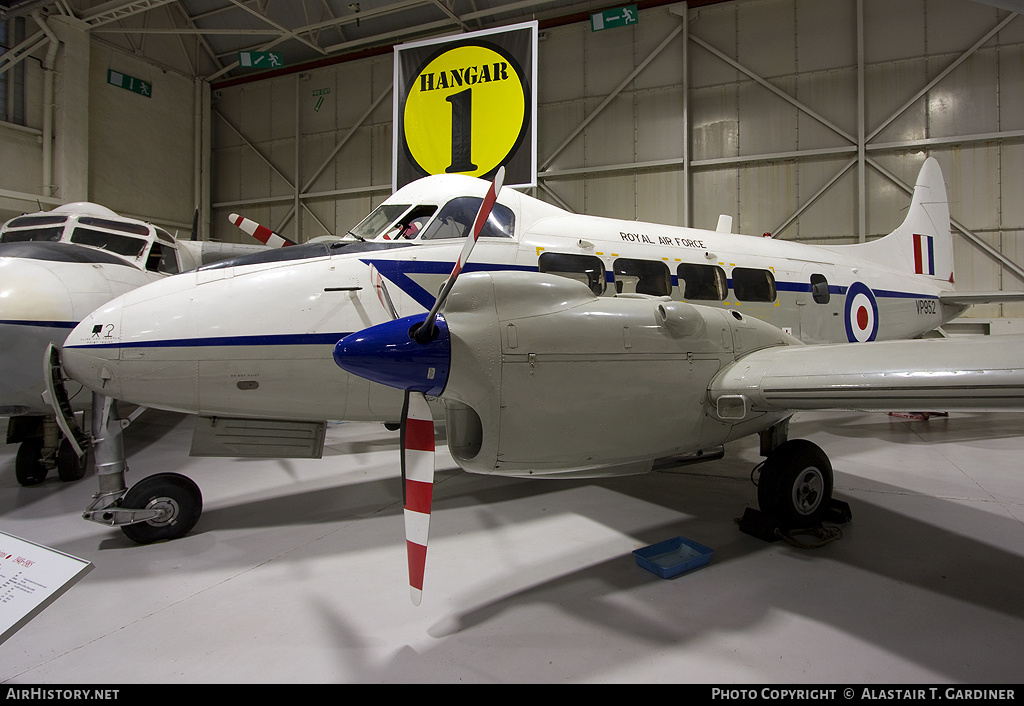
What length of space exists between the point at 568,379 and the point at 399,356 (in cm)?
110

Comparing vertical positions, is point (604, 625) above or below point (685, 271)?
below

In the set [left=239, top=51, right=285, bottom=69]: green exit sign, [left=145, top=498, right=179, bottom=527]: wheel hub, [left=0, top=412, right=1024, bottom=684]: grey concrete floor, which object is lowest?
[left=0, top=412, right=1024, bottom=684]: grey concrete floor

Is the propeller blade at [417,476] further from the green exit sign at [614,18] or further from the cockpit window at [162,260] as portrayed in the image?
the green exit sign at [614,18]

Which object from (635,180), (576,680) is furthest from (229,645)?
(635,180)

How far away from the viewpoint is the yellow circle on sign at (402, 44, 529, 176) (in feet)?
38.6

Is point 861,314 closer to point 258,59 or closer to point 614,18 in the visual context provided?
point 614,18

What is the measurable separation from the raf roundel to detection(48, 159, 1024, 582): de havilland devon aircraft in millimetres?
Result: 2797

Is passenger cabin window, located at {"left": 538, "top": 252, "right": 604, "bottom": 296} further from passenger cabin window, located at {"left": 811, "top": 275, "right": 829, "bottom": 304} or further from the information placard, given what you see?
the information placard

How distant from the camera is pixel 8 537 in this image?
2.36 meters

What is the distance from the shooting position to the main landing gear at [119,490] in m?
4.39

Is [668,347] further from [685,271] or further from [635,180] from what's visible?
[635,180]

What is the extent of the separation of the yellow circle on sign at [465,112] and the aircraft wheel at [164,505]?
921 cm

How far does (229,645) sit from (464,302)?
2.34 metres

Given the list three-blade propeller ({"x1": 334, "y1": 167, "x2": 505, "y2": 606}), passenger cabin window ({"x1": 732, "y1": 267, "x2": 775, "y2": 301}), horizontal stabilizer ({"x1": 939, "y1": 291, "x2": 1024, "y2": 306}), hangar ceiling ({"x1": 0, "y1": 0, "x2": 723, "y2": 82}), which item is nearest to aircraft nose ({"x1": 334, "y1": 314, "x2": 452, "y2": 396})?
three-blade propeller ({"x1": 334, "y1": 167, "x2": 505, "y2": 606})
